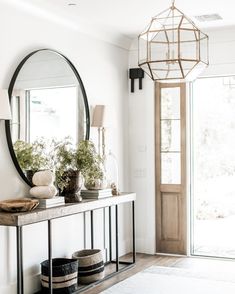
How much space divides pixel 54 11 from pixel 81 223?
A: 2.21 metres

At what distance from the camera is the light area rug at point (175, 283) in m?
4.49

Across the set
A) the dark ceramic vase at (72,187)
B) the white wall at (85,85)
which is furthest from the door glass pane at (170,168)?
the dark ceramic vase at (72,187)

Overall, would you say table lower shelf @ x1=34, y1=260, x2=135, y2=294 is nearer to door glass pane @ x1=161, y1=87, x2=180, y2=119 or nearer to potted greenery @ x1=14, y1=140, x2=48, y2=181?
potted greenery @ x1=14, y1=140, x2=48, y2=181

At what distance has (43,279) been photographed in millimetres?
4410

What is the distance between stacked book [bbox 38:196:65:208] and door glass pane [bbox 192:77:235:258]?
222 cm

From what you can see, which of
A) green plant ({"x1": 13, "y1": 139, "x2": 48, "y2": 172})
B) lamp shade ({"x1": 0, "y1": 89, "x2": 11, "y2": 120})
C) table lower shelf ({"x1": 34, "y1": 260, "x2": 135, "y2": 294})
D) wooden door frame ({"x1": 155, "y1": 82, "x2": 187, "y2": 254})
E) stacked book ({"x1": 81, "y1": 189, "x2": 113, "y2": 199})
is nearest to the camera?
lamp shade ({"x1": 0, "y1": 89, "x2": 11, "y2": 120})

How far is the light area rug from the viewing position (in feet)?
14.7

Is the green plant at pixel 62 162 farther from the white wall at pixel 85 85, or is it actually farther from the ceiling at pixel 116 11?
the ceiling at pixel 116 11

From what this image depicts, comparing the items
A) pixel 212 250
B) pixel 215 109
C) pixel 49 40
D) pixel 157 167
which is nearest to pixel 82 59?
pixel 49 40

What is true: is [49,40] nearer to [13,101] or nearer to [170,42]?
[13,101]

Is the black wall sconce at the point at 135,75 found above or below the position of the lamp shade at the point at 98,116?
above

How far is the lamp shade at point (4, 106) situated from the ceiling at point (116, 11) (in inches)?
36.4

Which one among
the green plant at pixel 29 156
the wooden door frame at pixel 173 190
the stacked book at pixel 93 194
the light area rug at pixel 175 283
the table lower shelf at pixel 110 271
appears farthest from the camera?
the wooden door frame at pixel 173 190

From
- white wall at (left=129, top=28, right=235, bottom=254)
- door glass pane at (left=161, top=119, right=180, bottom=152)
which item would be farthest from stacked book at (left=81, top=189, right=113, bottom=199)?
door glass pane at (left=161, top=119, right=180, bottom=152)
